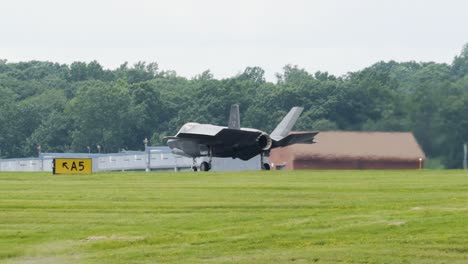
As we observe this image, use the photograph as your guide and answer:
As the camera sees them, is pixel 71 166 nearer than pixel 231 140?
Yes

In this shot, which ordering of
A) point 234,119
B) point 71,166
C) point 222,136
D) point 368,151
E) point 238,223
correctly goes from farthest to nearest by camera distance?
point 234,119 → point 222,136 → point 71,166 → point 368,151 → point 238,223

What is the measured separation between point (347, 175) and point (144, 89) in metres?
108

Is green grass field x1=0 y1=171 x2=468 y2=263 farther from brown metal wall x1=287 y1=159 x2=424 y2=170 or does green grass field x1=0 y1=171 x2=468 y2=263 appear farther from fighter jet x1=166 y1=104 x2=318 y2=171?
fighter jet x1=166 y1=104 x2=318 y2=171

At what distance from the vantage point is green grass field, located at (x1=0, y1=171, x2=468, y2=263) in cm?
2869

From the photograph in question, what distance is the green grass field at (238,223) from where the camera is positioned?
28688mm

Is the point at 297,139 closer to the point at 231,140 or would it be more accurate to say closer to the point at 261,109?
the point at 231,140

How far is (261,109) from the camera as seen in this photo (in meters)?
113

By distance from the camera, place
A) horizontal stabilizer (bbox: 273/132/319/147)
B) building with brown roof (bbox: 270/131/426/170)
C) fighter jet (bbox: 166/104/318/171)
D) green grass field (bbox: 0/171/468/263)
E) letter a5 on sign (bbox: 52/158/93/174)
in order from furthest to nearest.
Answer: fighter jet (bbox: 166/104/318/171) < horizontal stabilizer (bbox: 273/132/319/147) < letter a5 on sign (bbox: 52/158/93/174) < building with brown roof (bbox: 270/131/426/170) < green grass field (bbox: 0/171/468/263)

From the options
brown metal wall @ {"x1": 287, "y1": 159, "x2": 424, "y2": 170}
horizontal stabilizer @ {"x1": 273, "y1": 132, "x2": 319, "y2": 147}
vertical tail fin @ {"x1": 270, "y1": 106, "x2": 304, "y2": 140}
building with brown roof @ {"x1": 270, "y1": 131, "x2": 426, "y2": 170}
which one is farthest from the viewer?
vertical tail fin @ {"x1": 270, "y1": 106, "x2": 304, "y2": 140}

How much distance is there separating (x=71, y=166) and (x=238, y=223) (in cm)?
3328

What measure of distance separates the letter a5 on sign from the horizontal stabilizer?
11.5 m

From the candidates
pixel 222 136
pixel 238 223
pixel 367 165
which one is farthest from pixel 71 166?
pixel 238 223

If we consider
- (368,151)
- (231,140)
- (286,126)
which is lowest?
(368,151)

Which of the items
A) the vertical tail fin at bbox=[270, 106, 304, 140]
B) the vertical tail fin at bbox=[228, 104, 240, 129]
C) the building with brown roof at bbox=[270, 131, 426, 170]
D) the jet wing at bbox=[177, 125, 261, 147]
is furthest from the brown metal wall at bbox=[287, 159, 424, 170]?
the vertical tail fin at bbox=[270, 106, 304, 140]
